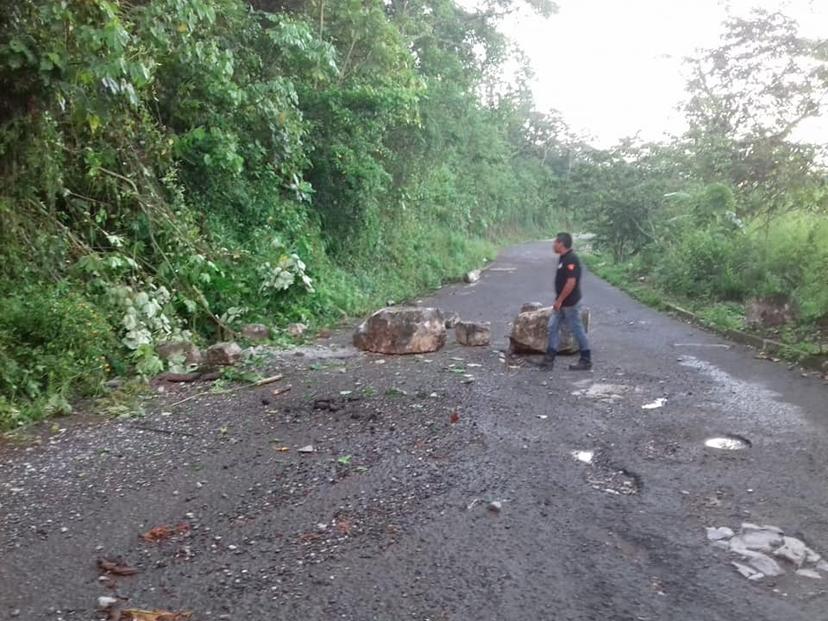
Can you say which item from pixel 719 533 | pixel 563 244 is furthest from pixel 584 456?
pixel 563 244

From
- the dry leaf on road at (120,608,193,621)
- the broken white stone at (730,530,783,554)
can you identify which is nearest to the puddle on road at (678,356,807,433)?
the broken white stone at (730,530,783,554)

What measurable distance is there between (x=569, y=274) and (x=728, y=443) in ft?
10.9

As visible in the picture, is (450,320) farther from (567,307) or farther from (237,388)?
(237,388)

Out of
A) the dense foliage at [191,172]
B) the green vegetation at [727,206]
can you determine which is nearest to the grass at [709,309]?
the green vegetation at [727,206]

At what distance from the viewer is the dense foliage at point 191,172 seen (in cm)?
753

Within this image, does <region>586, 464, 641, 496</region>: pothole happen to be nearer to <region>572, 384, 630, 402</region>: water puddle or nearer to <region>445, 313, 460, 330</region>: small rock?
<region>572, 384, 630, 402</region>: water puddle

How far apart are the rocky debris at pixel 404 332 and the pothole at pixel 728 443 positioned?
466 cm

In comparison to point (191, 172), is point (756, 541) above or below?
below

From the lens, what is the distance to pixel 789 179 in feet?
33.0

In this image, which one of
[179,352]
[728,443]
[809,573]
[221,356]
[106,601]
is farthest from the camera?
[179,352]

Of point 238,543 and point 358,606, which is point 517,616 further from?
point 238,543

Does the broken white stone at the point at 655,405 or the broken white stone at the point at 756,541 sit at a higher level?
the broken white stone at the point at 756,541

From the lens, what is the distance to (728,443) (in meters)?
6.17

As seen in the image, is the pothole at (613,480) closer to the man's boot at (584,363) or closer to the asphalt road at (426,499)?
the asphalt road at (426,499)
